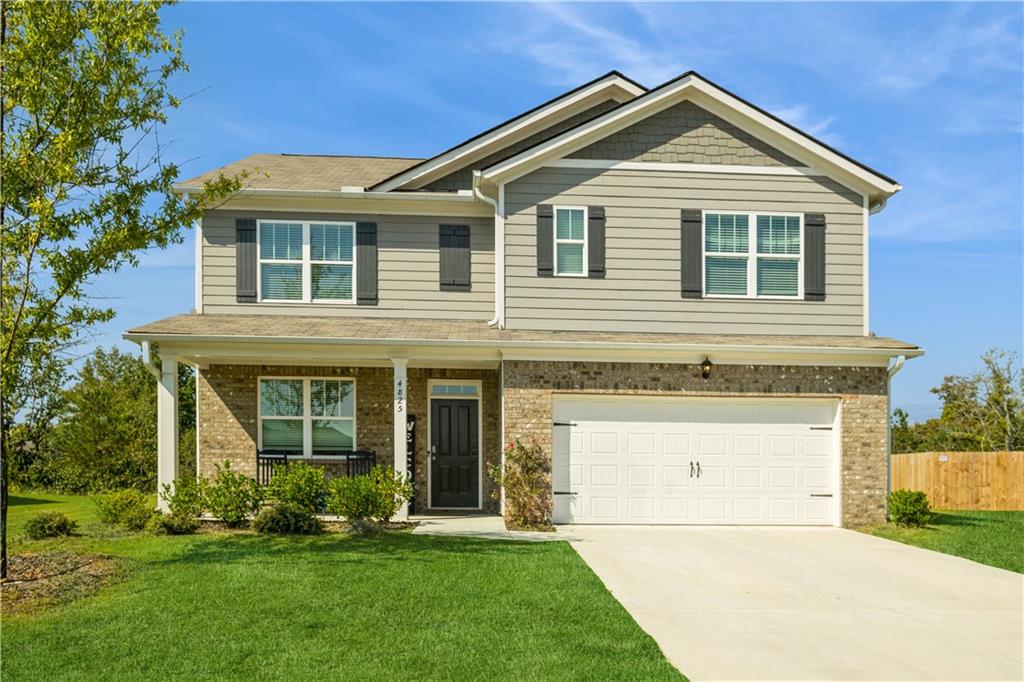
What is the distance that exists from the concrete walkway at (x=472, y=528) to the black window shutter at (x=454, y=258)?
4229mm

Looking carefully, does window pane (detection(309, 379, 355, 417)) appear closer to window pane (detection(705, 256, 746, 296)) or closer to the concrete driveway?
the concrete driveway

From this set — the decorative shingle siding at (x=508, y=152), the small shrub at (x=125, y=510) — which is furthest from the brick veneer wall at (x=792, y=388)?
the small shrub at (x=125, y=510)

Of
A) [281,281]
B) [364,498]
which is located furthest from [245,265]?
[364,498]

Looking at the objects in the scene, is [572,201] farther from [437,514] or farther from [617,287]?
[437,514]

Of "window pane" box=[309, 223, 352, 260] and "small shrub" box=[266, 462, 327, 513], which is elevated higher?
"window pane" box=[309, 223, 352, 260]

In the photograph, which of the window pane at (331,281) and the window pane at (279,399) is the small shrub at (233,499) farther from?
the window pane at (331,281)

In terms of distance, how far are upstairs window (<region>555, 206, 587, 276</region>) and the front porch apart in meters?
2.30

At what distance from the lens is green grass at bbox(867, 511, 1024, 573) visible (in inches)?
492

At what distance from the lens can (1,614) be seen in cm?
850

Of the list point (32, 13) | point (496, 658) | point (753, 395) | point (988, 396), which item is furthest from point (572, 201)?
point (988, 396)

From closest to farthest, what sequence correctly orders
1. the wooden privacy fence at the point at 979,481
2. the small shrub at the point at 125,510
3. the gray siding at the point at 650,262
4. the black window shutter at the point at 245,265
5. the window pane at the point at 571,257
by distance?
the small shrub at the point at 125,510
the gray siding at the point at 650,262
the window pane at the point at 571,257
the black window shutter at the point at 245,265
the wooden privacy fence at the point at 979,481

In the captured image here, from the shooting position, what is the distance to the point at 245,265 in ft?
52.9

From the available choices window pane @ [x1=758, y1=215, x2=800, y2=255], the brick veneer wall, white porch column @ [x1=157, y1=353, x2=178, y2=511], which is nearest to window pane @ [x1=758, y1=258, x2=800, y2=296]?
window pane @ [x1=758, y1=215, x2=800, y2=255]

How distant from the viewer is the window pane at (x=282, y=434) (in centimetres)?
1638
